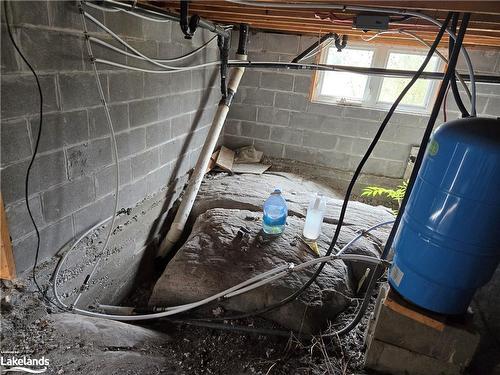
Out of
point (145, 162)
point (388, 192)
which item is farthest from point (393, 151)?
point (145, 162)

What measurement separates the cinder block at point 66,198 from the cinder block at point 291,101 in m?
2.31

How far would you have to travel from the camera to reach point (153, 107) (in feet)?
7.34

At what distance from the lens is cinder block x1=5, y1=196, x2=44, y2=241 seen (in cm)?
135

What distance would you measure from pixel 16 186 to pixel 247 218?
1.42 m

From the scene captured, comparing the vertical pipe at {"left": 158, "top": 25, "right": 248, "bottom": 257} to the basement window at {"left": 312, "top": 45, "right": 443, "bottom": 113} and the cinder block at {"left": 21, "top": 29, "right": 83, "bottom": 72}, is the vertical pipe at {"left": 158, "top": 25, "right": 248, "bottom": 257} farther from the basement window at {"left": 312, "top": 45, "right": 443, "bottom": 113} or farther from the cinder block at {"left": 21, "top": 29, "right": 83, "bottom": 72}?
the cinder block at {"left": 21, "top": 29, "right": 83, "bottom": 72}

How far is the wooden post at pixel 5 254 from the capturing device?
1.31m

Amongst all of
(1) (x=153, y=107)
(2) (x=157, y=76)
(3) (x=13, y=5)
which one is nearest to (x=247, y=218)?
(1) (x=153, y=107)

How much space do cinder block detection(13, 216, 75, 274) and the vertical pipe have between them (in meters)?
0.91

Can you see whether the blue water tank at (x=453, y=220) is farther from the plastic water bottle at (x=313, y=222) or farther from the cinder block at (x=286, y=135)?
the cinder block at (x=286, y=135)

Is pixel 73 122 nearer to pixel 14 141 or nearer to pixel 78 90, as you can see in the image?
pixel 78 90

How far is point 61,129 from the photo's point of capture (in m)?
1.50

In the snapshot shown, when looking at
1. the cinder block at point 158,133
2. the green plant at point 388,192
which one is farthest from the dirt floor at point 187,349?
the green plant at point 388,192

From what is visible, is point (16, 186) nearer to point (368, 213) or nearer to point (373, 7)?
point (373, 7)

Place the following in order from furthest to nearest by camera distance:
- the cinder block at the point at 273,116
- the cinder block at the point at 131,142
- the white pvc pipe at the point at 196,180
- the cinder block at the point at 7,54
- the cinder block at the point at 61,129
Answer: the cinder block at the point at 273,116, the white pvc pipe at the point at 196,180, the cinder block at the point at 131,142, the cinder block at the point at 61,129, the cinder block at the point at 7,54
